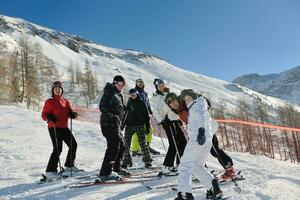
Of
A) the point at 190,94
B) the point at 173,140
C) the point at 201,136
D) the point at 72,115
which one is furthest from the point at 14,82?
the point at 201,136

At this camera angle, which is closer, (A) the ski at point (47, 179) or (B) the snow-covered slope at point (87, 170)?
(B) the snow-covered slope at point (87, 170)

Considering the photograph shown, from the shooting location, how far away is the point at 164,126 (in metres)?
7.91

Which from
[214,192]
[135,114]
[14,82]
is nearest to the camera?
[214,192]

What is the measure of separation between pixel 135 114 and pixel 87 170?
5.61 feet

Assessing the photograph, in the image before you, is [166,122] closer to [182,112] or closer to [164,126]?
[164,126]

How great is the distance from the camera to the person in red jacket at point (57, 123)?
7.68 meters

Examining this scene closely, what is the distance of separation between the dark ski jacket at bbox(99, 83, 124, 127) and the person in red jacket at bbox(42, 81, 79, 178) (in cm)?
127

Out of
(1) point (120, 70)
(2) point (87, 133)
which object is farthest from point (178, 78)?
(2) point (87, 133)

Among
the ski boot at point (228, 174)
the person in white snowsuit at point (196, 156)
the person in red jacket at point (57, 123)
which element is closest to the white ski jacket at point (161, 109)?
the ski boot at point (228, 174)

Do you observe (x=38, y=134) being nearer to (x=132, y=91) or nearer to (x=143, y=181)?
(x=132, y=91)

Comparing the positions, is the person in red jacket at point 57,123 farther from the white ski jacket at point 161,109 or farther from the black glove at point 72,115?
the white ski jacket at point 161,109

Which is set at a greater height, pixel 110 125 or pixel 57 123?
pixel 57 123

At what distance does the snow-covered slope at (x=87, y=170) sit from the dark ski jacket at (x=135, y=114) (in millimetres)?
1143

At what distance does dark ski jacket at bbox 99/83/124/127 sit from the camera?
23.0ft
